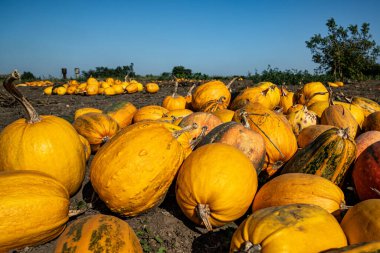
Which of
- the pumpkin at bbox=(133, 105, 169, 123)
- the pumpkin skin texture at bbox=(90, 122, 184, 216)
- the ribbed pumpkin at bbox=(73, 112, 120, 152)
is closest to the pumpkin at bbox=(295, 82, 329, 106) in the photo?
the pumpkin at bbox=(133, 105, 169, 123)

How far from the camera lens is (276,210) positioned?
1.92m

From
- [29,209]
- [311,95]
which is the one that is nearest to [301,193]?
[29,209]

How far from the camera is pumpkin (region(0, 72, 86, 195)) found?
2.72 metres

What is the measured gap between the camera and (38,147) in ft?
8.99

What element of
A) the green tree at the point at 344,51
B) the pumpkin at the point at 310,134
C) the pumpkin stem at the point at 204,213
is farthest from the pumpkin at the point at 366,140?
the green tree at the point at 344,51

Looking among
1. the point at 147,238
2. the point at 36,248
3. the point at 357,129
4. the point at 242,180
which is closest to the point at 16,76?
the point at 36,248

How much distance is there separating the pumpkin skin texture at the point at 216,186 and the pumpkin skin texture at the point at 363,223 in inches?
28.7

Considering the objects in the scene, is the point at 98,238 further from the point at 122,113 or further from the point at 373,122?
the point at 373,122

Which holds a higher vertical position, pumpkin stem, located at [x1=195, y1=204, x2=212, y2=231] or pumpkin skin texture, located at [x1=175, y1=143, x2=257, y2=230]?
pumpkin skin texture, located at [x1=175, y1=143, x2=257, y2=230]

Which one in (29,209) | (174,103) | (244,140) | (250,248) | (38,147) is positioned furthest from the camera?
Answer: (174,103)

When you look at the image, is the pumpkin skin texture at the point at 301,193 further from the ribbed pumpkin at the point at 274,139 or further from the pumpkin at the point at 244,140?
the ribbed pumpkin at the point at 274,139

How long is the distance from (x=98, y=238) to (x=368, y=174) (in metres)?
2.16

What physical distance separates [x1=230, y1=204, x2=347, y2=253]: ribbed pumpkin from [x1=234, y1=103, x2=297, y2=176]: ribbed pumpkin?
55.4 inches

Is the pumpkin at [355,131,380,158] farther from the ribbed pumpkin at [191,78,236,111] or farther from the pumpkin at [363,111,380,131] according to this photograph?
the ribbed pumpkin at [191,78,236,111]
